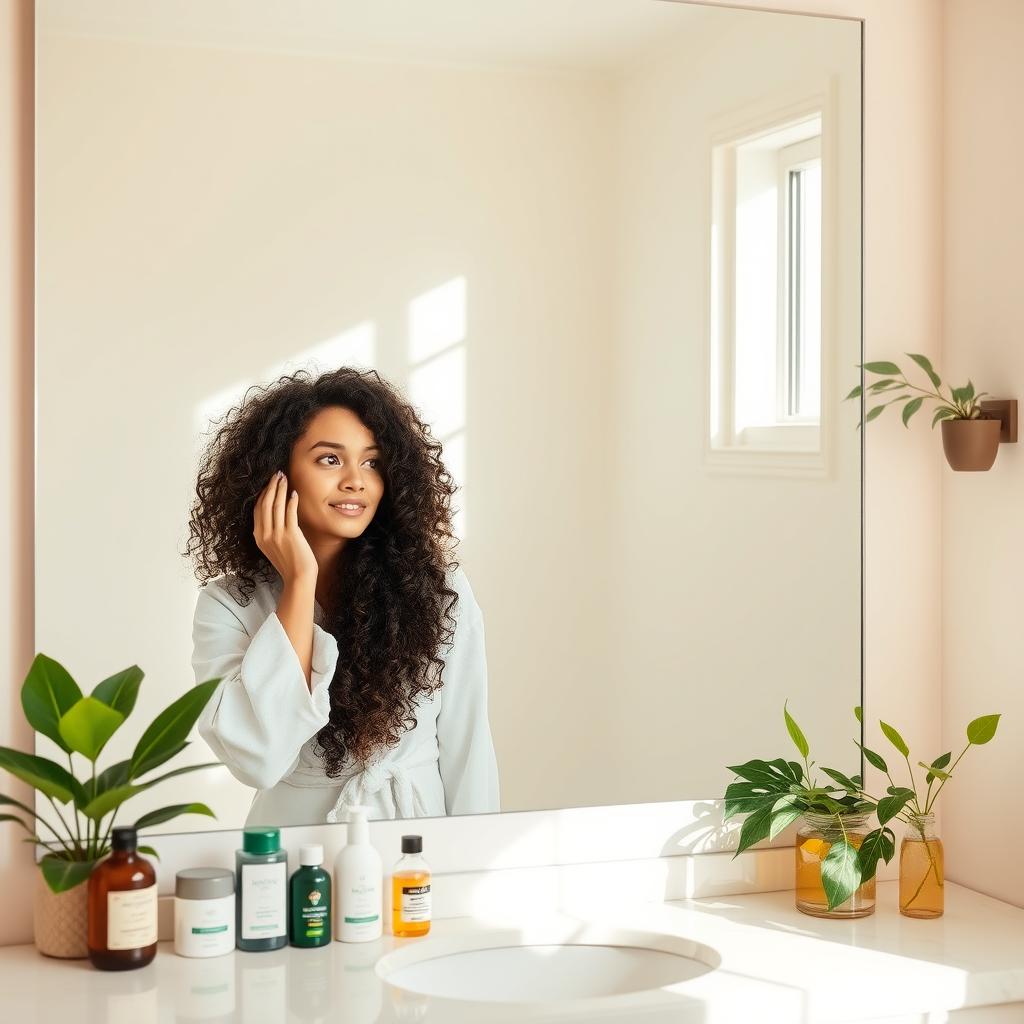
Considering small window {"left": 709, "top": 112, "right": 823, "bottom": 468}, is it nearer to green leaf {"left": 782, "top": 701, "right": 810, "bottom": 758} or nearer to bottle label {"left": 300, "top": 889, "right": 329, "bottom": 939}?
green leaf {"left": 782, "top": 701, "right": 810, "bottom": 758}

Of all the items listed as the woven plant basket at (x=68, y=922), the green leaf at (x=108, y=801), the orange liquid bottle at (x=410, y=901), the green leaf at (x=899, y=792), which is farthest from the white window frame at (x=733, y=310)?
the woven plant basket at (x=68, y=922)

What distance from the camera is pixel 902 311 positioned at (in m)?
1.95

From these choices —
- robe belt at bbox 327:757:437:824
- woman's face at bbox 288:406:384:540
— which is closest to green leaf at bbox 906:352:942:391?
woman's face at bbox 288:406:384:540

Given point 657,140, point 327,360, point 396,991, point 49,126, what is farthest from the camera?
point 657,140

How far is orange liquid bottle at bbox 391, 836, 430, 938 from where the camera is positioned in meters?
1.65

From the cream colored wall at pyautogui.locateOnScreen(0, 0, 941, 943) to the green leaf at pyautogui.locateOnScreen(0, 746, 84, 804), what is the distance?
3.77 feet

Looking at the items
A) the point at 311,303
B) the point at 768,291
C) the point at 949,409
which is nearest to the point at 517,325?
the point at 311,303

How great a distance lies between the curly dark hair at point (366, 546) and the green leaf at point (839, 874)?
0.58 meters

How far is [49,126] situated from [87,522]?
486 mm

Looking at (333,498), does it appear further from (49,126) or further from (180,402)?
(49,126)

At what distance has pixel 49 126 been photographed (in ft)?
5.18

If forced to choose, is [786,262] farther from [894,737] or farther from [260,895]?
[260,895]

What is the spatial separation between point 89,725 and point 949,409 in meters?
1.25

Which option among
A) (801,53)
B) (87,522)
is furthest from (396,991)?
(801,53)
